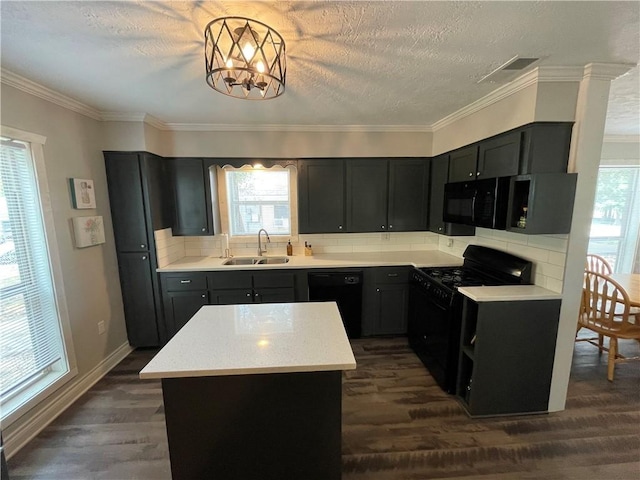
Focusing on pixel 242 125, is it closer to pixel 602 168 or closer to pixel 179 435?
pixel 179 435

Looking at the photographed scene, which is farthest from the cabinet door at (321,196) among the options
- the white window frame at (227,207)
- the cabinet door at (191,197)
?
the cabinet door at (191,197)

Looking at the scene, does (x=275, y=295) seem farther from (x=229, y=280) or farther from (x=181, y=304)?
(x=181, y=304)

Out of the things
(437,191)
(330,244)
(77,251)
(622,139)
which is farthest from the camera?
(622,139)

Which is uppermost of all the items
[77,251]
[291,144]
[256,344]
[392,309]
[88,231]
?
[291,144]

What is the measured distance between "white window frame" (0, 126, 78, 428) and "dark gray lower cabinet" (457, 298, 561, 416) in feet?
10.6

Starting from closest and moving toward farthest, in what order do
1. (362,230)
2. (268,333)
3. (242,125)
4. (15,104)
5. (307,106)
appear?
(268,333), (15,104), (307,106), (242,125), (362,230)

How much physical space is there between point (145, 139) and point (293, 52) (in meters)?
1.98

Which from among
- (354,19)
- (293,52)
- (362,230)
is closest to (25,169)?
(293,52)

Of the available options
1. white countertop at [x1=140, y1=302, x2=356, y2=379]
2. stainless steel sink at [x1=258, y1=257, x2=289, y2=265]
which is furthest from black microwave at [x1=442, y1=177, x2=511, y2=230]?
stainless steel sink at [x1=258, y1=257, x2=289, y2=265]

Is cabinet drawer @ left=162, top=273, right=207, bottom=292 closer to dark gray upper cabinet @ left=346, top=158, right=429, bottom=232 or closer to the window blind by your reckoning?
the window blind

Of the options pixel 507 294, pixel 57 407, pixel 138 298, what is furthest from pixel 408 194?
pixel 57 407

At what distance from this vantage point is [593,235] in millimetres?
4207

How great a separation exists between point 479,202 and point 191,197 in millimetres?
3031

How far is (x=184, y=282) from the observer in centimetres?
297
